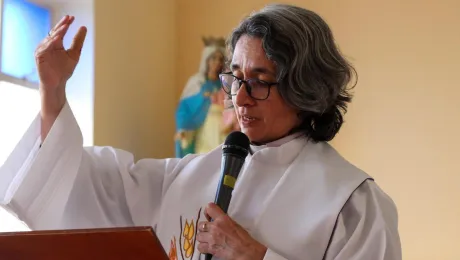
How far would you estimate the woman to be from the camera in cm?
138

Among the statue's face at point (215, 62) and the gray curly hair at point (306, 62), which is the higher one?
the gray curly hair at point (306, 62)

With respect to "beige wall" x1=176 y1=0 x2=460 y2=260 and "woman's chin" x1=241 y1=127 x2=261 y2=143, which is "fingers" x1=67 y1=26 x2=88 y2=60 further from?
"beige wall" x1=176 y1=0 x2=460 y2=260

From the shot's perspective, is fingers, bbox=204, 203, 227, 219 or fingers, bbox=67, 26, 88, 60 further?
fingers, bbox=67, 26, 88, 60

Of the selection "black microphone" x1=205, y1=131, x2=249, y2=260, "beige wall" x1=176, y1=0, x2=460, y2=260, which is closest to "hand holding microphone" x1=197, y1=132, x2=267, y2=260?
"black microphone" x1=205, y1=131, x2=249, y2=260

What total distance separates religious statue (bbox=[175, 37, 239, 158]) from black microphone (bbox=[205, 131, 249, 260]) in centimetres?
201

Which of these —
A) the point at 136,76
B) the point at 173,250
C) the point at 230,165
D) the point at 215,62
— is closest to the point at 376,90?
the point at 215,62

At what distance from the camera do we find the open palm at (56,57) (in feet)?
4.73

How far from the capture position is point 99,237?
37.5 inches

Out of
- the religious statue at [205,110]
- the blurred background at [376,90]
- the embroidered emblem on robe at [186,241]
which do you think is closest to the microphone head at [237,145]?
the embroidered emblem on robe at [186,241]

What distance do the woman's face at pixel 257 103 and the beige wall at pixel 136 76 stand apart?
5.70ft

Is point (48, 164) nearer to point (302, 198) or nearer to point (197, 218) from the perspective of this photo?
point (197, 218)

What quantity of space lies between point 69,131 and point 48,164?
8cm

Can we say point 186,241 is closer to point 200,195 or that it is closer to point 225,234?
point 200,195

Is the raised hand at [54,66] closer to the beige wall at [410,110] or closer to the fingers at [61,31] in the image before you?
the fingers at [61,31]
